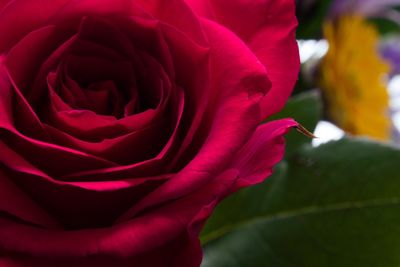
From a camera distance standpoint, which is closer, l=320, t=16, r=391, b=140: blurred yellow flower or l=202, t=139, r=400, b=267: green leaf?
l=202, t=139, r=400, b=267: green leaf

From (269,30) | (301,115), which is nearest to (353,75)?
(301,115)

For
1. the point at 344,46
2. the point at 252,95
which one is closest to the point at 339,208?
the point at 252,95

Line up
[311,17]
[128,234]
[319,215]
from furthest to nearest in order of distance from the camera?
[311,17]
[319,215]
[128,234]

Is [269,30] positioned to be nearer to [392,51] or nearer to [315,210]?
[315,210]

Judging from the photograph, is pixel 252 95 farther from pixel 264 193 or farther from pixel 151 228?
pixel 264 193

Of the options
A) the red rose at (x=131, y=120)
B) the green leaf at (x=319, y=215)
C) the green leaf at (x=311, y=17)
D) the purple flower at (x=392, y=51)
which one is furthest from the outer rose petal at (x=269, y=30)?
the purple flower at (x=392, y=51)

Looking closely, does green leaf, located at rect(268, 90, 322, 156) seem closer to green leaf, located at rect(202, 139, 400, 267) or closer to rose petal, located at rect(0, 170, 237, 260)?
green leaf, located at rect(202, 139, 400, 267)

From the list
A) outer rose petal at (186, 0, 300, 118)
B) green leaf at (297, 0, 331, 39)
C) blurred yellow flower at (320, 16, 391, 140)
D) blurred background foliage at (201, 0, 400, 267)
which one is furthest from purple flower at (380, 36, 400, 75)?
outer rose petal at (186, 0, 300, 118)
